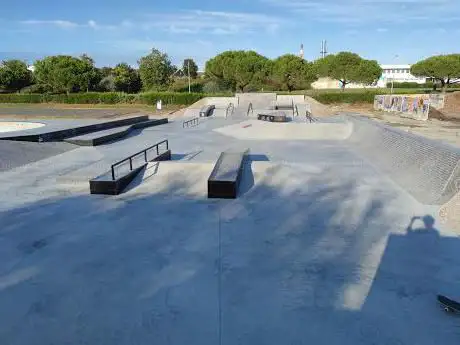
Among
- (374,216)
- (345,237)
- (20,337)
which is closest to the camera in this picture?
(20,337)

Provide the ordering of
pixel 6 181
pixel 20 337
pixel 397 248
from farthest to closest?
pixel 6 181 < pixel 397 248 < pixel 20 337

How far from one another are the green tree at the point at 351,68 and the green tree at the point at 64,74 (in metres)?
36.0

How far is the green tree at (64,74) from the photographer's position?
55312 mm

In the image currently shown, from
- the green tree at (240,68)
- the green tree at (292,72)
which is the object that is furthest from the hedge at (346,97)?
the green tree at (240,68)

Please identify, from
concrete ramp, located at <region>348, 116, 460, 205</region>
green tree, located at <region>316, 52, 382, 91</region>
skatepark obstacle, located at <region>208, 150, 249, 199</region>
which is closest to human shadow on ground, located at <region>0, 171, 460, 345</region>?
skatepark obstacle, located at <region>208, 150, 249, 199</region>

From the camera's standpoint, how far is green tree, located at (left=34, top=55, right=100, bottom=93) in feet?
181

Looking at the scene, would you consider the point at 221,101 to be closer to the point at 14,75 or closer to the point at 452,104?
the point at 452,104

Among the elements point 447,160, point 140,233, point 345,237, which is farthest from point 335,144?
point 140,233

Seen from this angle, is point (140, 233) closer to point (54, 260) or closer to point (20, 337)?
point (54, 260)

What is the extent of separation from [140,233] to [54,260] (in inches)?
68.1

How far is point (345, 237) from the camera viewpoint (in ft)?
25.1

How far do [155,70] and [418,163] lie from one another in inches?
2092

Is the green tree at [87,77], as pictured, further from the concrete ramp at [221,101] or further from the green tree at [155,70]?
the concrete ramp at [221,101]

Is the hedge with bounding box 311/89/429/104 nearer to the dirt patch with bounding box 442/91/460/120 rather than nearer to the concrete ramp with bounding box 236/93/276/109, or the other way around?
the dirt patch with bounding box 442/91/460/120
